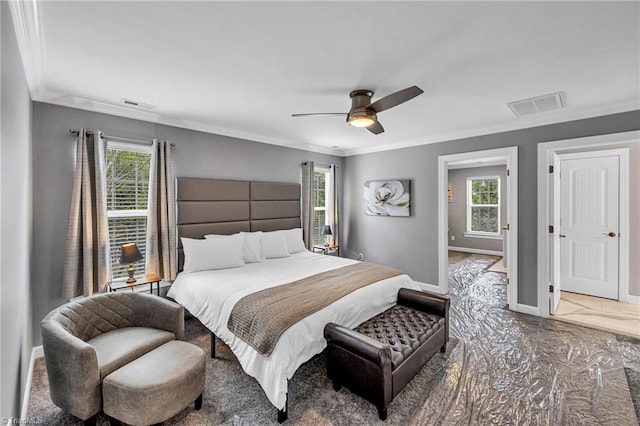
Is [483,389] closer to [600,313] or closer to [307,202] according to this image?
[600,313]

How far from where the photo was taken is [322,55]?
2111 millimetres

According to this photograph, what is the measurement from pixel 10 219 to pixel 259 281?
186 centimetres

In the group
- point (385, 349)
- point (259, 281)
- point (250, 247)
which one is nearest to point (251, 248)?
point (250, 247)

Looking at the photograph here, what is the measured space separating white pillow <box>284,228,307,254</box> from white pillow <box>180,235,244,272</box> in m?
0.99

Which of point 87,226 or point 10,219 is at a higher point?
point 10,219

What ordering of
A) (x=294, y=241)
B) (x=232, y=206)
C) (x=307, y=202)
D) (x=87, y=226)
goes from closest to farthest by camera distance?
(x=87, y=226) → (x=232, y=206) → (x=294, y=241) → (x=307, y=202)

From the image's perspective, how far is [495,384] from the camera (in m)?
2.35

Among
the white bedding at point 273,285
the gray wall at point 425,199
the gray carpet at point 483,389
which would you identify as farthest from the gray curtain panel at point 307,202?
the gray carpet at point 483,389

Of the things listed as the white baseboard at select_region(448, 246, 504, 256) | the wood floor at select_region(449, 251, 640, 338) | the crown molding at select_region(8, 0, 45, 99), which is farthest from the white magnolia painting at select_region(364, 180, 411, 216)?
the crown molding at select_region(8, 0, 45, 99)

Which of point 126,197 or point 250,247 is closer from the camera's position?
point 126,197

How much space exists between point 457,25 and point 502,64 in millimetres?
772

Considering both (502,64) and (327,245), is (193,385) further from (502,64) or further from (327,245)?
(327,245)

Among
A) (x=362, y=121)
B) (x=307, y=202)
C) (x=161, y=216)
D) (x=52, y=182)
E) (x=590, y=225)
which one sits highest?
(x=362, y=121)

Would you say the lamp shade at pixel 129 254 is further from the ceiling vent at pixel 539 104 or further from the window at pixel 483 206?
the window at pixel 483 206
